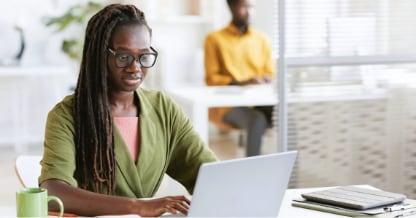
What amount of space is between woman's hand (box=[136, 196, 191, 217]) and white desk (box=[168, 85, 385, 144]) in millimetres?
1825

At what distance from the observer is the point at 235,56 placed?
5336 mm

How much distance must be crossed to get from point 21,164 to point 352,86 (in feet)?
5.67

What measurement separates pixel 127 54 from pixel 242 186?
1.92 feet

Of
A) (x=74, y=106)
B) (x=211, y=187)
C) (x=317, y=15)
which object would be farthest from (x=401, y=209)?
(x=317, y=15)

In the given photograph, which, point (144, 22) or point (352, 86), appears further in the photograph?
point (352, 86)

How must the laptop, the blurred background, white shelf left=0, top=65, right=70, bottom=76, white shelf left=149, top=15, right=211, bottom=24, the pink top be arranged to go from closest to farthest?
1. the laptop
2. the pink top
3. the blurred background
4. white shelf left=0, top=65, right=70, bottom=76
5. white shelf left=149, top=15, right=211, bottom=24

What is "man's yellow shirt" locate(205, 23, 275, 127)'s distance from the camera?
527cm

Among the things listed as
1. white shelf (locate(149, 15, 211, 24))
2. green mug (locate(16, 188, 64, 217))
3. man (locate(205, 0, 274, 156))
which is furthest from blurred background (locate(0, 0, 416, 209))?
white shelf (locate(149, 15, 211, 24))

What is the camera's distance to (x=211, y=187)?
61.4 inches

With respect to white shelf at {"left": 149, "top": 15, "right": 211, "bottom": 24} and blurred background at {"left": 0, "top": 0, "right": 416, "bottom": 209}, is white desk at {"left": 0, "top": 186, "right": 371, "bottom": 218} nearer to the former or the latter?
blurred background at {"left": 0, "top": 0, "right": 416, "bottom": 209}

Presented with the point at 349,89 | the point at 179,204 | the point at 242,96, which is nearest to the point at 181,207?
the point at 179,204

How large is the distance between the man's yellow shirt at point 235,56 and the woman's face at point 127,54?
315 cm

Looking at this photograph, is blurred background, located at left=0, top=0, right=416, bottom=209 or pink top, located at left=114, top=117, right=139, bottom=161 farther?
blurred background, located at left=0, top=0, right=416, bottom=209

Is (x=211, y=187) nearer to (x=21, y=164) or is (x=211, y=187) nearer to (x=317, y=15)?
(x=21, y=164)
